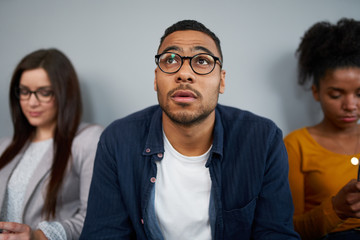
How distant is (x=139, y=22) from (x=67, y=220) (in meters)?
1.23

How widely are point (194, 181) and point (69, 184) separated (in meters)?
0.77

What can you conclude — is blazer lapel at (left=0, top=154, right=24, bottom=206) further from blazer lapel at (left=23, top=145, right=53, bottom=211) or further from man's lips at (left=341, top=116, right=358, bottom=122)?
man's lips at (left=341, top=116, right=358, bottom=122)

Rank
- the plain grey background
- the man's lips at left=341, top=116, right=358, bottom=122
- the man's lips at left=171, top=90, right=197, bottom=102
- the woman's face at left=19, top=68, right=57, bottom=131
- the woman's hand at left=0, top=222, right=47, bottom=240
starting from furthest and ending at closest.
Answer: the plain grey background → the woman's face at left=19, top=68, right=57, bottom=131 → the man's lips at left=341, top=116, right=358, bottom=122 → the woman's hand at left=0, top=222, right=47, bottom=240 → the man's lips at left=171, top=90, right=197, bottom=102

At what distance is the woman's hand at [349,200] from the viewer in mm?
1134

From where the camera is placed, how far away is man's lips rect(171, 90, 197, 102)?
1024 mm

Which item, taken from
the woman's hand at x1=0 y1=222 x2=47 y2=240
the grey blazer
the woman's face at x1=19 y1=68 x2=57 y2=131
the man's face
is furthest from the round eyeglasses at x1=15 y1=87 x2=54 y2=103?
the man's face


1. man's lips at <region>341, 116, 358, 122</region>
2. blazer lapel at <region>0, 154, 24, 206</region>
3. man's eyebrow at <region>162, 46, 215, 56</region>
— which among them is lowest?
blazer lapel at <region>0, 154, 24, 206</region>

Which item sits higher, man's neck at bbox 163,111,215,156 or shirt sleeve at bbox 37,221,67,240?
man's neck at bbox 163,111,215,156

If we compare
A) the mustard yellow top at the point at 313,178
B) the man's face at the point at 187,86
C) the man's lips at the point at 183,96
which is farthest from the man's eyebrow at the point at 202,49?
the mustard yellow top at the point at 313,178

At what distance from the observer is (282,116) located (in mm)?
1781

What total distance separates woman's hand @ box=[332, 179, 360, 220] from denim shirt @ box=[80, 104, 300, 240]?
0.81 feet

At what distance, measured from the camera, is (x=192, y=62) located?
105cm

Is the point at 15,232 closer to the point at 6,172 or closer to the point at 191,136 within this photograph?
the point at 6,172

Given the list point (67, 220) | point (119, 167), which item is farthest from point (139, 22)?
point (67, 220)
